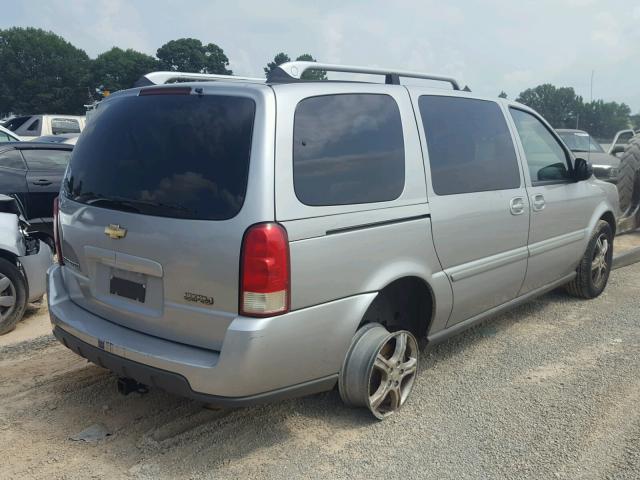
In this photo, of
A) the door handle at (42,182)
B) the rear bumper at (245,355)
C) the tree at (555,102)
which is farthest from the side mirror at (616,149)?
the rear bumper at (245,355)

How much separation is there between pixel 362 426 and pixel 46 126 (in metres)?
16.1

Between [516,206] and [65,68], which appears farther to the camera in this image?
[65,68]

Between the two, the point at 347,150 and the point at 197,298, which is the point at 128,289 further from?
the point at 347,150

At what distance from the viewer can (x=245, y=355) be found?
2.54 m

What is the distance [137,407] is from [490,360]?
2.41 metres

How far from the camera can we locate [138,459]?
→ 2873 mm

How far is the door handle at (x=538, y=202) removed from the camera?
168 inches

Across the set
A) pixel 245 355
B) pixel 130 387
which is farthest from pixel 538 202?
pixel 130 387

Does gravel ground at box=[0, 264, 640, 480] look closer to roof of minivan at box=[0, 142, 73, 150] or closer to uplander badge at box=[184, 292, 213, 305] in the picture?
uplander badge at box=[184, 292, 213, 305]

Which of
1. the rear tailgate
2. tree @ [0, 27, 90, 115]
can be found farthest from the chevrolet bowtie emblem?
tree @ [0, 27, 90, 115]

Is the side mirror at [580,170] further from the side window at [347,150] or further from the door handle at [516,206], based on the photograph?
the side window at [347,150]

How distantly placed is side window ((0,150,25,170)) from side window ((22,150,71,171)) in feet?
0.26

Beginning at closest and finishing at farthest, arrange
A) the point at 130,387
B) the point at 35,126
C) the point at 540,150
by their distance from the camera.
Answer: the point at 130,387 < the point at 540,150 < the point at 35,126

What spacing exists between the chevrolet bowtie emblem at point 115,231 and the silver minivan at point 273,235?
0.04 ft
